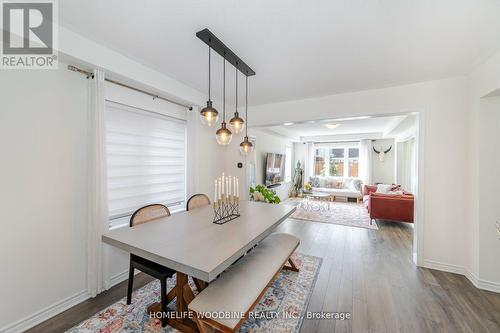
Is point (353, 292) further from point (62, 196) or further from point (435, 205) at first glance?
point (62, 196)

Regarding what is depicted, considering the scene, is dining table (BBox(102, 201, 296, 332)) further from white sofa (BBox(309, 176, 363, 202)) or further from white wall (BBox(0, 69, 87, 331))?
white sofa (BBox(309, 176, 363, 202))

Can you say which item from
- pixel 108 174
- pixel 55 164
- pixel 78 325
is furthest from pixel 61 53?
pixel 78 325

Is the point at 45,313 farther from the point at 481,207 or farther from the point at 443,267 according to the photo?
the point at 481,207

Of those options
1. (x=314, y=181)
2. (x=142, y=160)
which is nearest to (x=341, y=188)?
(x=314, y=181)

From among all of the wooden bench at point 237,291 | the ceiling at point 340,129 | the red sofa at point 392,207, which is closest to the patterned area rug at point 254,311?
the wooden bench at point 237,291

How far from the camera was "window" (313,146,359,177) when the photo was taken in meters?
8.19

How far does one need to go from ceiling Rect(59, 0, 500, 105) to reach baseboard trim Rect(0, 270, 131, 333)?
2545mm

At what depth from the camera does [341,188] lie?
7.81 m

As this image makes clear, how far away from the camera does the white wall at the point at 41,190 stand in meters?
1.58

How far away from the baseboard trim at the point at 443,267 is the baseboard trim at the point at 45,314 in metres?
4.17

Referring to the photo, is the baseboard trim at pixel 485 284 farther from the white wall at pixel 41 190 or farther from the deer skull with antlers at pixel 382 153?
the deer skull with antlers at pixel 382 153

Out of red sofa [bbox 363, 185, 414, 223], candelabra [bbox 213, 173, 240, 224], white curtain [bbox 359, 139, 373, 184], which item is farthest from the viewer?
white curtain [bbox 359, 139, 373, 184]

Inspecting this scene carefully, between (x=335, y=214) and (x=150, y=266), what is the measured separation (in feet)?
16.3

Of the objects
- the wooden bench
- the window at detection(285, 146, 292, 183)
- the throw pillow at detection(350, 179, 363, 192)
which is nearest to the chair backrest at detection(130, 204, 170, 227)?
the wooden bench
